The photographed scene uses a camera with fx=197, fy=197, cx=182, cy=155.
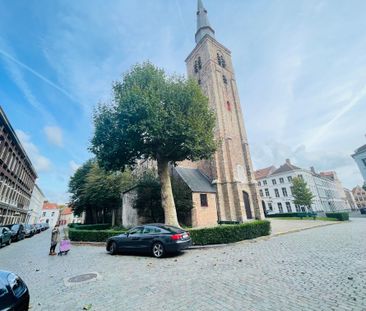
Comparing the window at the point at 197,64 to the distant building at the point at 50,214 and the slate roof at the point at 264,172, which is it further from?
the distant building at the point at 50,214

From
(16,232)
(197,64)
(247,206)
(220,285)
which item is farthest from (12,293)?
(197,64)

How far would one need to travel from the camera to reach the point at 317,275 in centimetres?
520

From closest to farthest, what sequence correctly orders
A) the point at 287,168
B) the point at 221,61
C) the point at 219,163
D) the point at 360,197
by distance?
the point at 219,163
the point at 221,61
the point at 287,168
the point at 360,197

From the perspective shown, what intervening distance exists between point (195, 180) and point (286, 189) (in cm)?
3637

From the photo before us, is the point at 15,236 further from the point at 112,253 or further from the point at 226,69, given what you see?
the point at 226,69

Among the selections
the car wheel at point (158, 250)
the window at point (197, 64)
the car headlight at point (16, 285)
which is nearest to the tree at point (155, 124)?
the car wheel at point (158, 250)

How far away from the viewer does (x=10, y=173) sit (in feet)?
95.1

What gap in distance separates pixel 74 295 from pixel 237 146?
2722cm

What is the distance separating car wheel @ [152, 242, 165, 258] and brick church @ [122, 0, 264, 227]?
12.3 meters

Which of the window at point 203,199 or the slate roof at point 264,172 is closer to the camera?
the window at point 203,199

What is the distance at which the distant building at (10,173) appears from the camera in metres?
25.7

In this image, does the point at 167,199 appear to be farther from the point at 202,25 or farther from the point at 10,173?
the point at 202,25

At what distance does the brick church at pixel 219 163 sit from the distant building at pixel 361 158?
2283cm

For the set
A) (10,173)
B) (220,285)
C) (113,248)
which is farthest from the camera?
(10,173)
